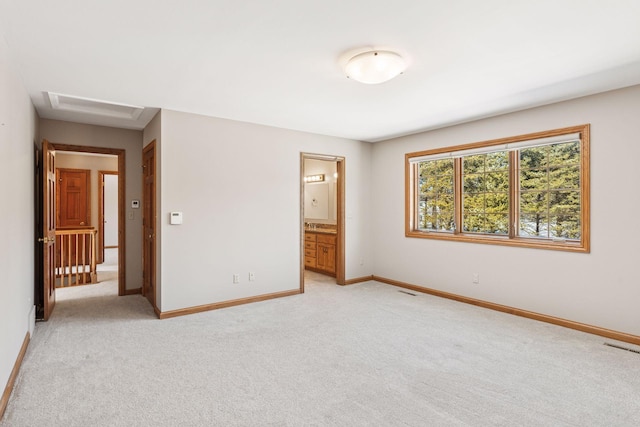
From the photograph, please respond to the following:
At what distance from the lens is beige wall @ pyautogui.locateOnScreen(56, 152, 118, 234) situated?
7.82 meters

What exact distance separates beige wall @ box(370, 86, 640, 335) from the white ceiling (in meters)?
0.28

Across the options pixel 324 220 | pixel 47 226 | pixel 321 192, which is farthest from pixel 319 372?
pixel 321 192

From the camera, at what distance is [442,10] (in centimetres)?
203

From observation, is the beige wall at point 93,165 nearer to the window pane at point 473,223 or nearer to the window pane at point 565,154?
the window pane at point 473,223

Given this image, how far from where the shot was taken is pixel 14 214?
2.68 metres

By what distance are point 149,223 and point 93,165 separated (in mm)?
4722

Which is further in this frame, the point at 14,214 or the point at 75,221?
the point at 75,221

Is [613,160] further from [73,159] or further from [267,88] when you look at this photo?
[73,159]

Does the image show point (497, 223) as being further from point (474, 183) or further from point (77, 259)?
point (77, 259)

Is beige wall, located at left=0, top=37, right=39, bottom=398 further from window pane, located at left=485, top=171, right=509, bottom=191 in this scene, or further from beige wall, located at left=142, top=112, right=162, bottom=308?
window pane, located at left=485, top=171, right=509, bottom=191

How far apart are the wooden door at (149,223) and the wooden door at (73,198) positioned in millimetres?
4049

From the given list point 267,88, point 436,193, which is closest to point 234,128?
point 267,88

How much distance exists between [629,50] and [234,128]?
3902 mm

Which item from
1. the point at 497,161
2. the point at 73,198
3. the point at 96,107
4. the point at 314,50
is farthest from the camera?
the point at 73,198
